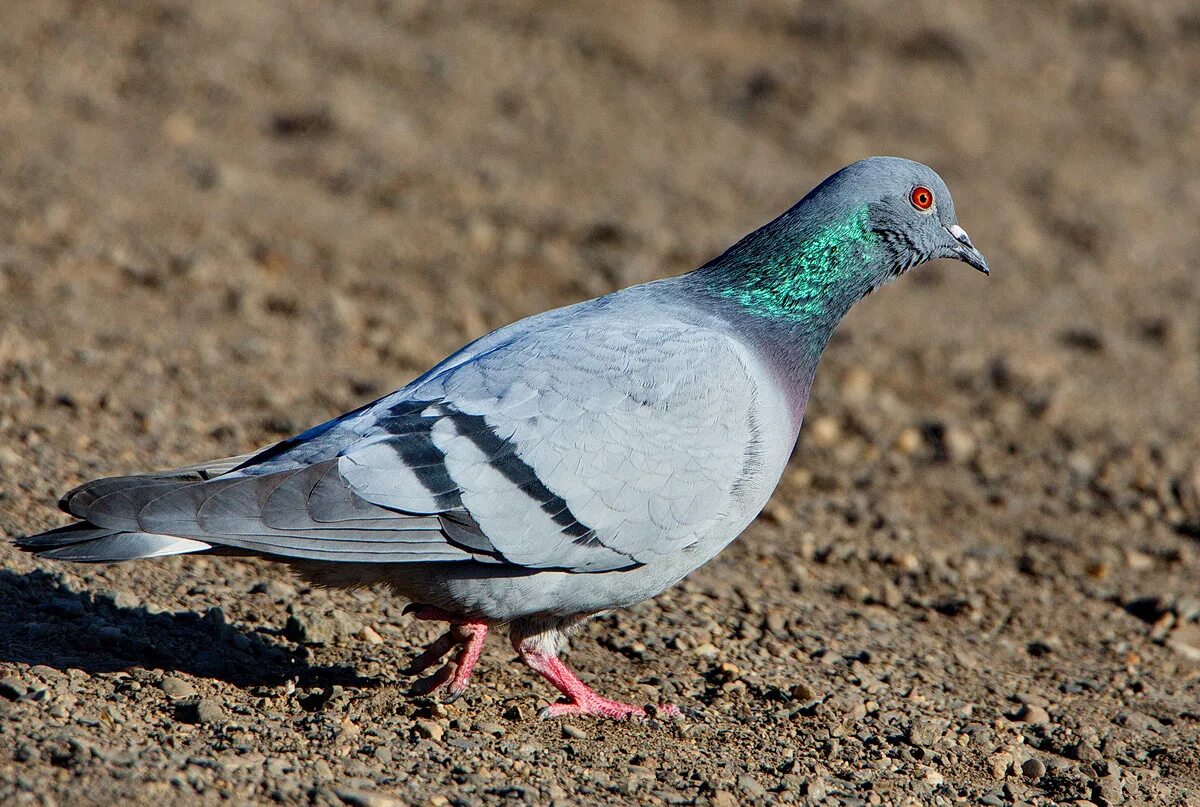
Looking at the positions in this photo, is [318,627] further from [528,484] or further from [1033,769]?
[1033,769]

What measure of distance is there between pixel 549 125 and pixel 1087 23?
5.73 metres

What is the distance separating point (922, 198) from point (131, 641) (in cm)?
319

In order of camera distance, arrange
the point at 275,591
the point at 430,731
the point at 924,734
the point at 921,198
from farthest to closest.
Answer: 1. the point at 275,591
2. the point at 921,198
3. the point at 924,734
4. the point at 430,731

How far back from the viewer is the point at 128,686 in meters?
4.32

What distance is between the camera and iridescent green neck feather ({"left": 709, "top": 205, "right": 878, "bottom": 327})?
486 cm

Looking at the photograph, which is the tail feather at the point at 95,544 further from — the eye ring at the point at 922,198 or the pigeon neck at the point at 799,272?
the eye ring at the point at 922,198

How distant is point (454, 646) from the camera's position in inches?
186

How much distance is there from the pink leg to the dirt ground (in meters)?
0.09

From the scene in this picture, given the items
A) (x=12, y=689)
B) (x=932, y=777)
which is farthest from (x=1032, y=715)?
(x=12, y=689)

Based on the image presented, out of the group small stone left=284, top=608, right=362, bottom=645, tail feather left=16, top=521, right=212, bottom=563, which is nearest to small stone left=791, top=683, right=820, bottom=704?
small stone left=284, top=608, right=362, bottom=645

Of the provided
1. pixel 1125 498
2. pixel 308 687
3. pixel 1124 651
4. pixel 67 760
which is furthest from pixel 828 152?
pixel 67 760

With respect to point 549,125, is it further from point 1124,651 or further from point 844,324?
point 1124,651

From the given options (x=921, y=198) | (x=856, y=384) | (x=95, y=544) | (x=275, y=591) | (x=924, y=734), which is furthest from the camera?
(x=856, y=384)

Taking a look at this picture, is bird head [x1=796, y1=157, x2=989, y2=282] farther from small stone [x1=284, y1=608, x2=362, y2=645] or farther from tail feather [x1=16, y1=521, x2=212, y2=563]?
tail feather [x1=16, y1=521, x2=212, y2=563]
